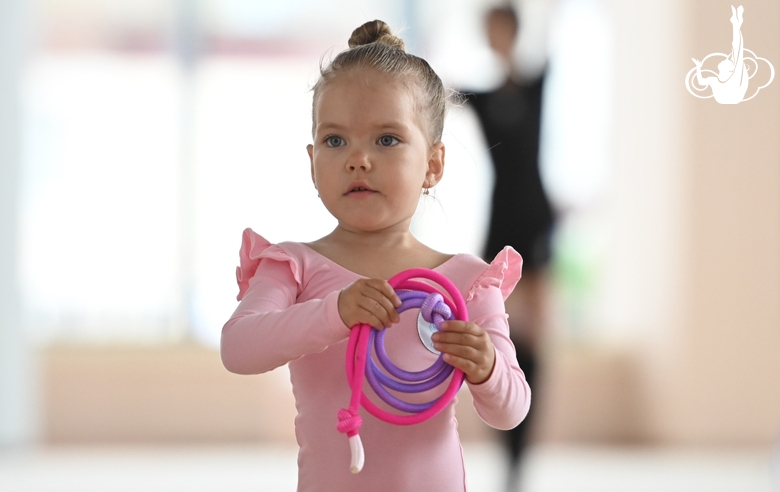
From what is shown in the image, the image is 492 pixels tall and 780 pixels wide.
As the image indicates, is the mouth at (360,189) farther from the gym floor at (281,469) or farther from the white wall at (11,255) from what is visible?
the white wall at (11,255)

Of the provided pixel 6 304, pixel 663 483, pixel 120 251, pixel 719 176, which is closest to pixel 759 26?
pixel 719 176

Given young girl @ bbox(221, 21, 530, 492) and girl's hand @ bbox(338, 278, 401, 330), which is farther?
young girl @ bbox(221, 21, 530, 492)

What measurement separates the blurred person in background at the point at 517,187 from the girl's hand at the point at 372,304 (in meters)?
1.65

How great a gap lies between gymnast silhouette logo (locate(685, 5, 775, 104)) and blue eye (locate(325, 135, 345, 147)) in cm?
302

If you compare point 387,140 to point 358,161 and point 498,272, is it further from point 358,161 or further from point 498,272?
point 498,272

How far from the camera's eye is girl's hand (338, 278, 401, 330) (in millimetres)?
1049

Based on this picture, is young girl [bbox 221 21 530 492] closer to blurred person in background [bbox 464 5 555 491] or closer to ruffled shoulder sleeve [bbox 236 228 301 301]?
ruffled shoulder sleeve [bbox 236 228 301 301]

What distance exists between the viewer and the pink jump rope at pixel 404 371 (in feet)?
3.51

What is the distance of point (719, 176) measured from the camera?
14.1 ft

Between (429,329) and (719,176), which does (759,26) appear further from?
(429,329)

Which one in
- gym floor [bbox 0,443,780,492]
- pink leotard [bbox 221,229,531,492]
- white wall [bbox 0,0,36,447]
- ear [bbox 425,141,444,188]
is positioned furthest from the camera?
white wall [bbox 0,0,36,447]

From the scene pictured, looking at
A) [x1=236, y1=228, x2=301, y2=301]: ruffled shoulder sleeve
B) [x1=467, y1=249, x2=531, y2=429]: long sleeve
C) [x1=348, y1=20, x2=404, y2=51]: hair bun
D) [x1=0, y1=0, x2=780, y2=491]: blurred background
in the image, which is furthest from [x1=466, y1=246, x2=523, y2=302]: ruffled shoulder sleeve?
[x1=0, y1=0, x2=780, y2=491]: blurred background

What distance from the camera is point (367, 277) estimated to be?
124 centimetres

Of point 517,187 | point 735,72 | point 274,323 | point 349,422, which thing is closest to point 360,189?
point 274,323
